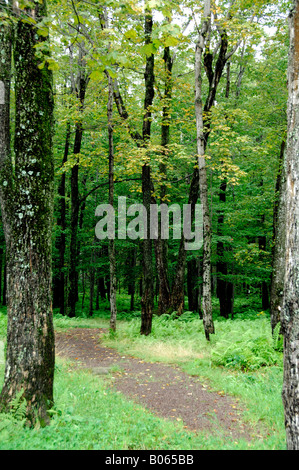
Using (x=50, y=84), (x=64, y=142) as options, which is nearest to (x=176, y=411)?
(x=50, y=84)

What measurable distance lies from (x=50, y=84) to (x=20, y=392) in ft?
13.1

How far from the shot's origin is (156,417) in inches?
180

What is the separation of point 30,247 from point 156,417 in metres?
3.02

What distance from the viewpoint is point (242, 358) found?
713 cm

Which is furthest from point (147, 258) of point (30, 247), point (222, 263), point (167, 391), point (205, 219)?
point (222, 263)

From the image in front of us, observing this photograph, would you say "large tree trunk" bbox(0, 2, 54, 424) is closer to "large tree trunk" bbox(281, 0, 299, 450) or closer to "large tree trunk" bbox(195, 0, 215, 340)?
"large tree trunk" bbox(281, 0, 299, 450)

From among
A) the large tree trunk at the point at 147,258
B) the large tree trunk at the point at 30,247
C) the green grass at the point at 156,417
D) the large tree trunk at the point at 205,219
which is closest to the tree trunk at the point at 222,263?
the large tree trunk at the point at 147,258

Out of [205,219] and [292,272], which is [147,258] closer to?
[205,219]

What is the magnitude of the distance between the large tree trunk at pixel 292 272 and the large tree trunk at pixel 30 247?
2.84m

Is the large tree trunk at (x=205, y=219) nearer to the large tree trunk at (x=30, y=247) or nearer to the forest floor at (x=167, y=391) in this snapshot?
the forest floor at (x=167, y=391)

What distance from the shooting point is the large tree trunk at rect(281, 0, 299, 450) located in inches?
115

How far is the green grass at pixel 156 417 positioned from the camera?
361cm

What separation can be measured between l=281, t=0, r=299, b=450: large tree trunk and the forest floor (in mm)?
1453
